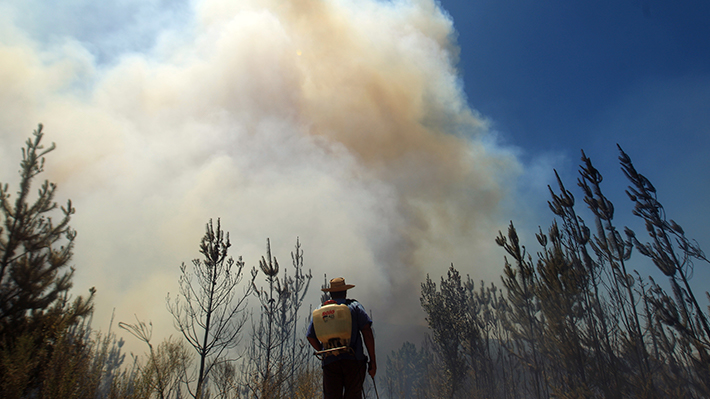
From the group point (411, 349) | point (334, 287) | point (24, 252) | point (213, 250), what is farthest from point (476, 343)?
point (411, 349)

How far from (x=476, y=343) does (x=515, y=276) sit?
47.7 feet

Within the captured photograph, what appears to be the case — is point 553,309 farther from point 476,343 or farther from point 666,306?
point 476,343

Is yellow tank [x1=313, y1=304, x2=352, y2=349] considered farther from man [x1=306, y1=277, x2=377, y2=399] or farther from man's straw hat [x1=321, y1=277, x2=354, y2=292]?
man's straw hat [x1=321, y1=277, x2=354, y2=292]

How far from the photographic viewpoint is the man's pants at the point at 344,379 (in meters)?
3.76

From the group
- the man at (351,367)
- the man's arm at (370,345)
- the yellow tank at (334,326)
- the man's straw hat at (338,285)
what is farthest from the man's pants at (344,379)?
the man's straw hat at (338,285)

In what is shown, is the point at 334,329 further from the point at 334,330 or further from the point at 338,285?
the point at 338,285

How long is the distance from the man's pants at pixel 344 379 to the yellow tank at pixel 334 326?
0.25 meters

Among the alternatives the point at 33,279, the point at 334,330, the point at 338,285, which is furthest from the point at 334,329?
the point at 33,279

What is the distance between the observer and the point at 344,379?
12.6 ft

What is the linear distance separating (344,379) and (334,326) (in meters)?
0.67

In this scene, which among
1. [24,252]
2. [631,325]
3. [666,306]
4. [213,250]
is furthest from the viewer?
[666,306]

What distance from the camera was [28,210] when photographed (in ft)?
30.6

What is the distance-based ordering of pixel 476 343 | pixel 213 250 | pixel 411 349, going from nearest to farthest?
pixel 213 250
pixel 476 343
pixel 411 349

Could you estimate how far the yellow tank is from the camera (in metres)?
3.77
